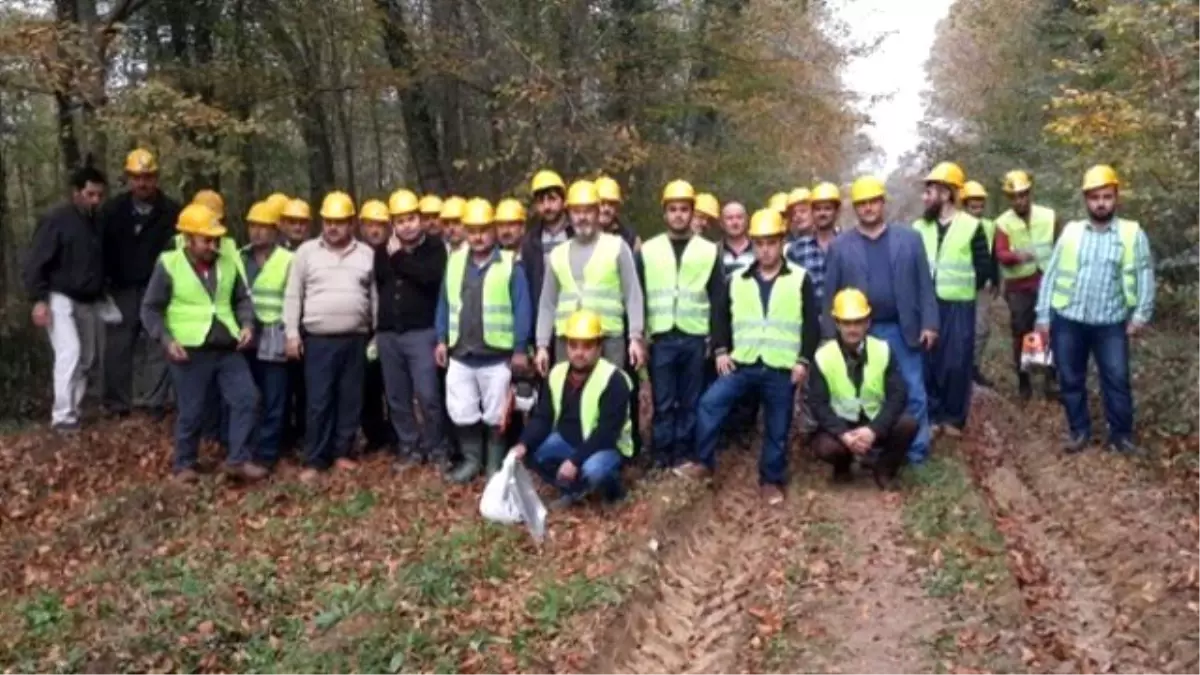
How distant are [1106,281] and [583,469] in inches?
183

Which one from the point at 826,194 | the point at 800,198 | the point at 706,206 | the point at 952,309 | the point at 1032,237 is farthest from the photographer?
the point at 1032,237

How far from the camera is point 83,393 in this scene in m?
11.6

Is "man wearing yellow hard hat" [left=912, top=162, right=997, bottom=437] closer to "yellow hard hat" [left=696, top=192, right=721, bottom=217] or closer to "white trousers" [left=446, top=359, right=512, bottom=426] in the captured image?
"yellow hard hat" [left=696, top=192, right=721, bottom=217]

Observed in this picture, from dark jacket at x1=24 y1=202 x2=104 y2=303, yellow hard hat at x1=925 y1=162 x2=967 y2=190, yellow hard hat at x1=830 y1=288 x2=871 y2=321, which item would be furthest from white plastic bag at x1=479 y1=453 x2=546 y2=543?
yellow hard hat at x1=925 y1=162 x2=967 y2=190

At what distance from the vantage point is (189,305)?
403 inches

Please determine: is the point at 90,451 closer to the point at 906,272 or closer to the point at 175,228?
the point at 175,228

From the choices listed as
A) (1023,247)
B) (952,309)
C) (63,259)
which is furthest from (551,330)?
(1023,247)

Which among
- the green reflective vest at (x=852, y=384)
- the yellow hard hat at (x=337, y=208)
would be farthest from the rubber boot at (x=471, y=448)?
the green reflective vest at (x=852, y=384)

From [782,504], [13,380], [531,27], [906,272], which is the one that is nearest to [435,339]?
[782,504]

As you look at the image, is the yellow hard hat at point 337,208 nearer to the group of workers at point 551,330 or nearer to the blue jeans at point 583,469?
the group of workers at point 551,330

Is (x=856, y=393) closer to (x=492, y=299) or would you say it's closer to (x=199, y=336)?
(x=492, y=299)

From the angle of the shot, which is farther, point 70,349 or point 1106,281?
point 70,349

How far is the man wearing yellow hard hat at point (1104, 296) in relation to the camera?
34.0ft

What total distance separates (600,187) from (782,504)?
10.5 feet
